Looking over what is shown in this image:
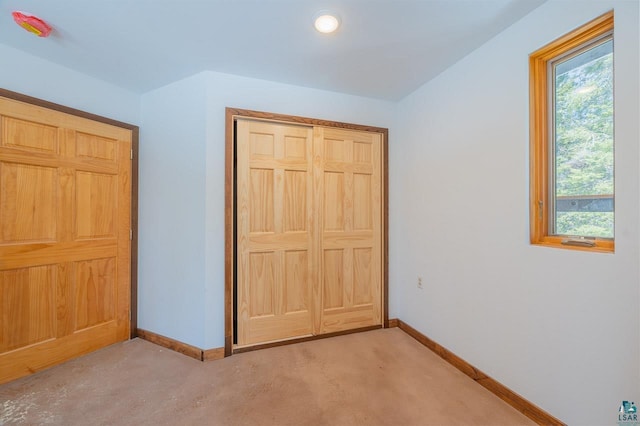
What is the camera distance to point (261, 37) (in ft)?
5.74

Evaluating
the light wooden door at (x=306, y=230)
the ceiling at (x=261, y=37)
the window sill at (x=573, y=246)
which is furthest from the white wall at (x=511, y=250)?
the light wooden door at (x=306, y=230)

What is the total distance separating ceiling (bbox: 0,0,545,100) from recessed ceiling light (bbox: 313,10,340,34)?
4 cm

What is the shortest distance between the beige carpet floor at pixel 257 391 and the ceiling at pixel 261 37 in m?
2.38

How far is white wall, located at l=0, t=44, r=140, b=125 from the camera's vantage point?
1836mm

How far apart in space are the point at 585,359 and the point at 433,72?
2168 millimetres

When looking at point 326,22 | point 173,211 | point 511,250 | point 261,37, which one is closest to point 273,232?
point 173,211

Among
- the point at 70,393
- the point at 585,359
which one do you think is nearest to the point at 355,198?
the point at 585,359

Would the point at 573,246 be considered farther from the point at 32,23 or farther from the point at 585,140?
the point at 32,23

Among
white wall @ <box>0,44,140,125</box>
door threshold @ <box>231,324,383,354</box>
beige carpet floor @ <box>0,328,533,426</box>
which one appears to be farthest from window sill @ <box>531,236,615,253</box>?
white wall @ <box>0,44,140,125</box>

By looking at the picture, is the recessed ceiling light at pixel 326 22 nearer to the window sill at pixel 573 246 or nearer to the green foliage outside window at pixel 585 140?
the green foliage outside window at pixel 585 140

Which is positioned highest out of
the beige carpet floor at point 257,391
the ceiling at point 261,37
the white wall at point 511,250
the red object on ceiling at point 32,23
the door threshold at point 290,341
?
the ceiling at point 261,37

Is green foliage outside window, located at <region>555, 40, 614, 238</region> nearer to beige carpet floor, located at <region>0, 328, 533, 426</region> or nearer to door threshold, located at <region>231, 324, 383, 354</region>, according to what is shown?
beige carpet floor, located at <region>0, 328, 533, 426</region>

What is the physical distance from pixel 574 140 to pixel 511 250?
701 millimetres

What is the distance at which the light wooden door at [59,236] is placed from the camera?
181 centimetres
